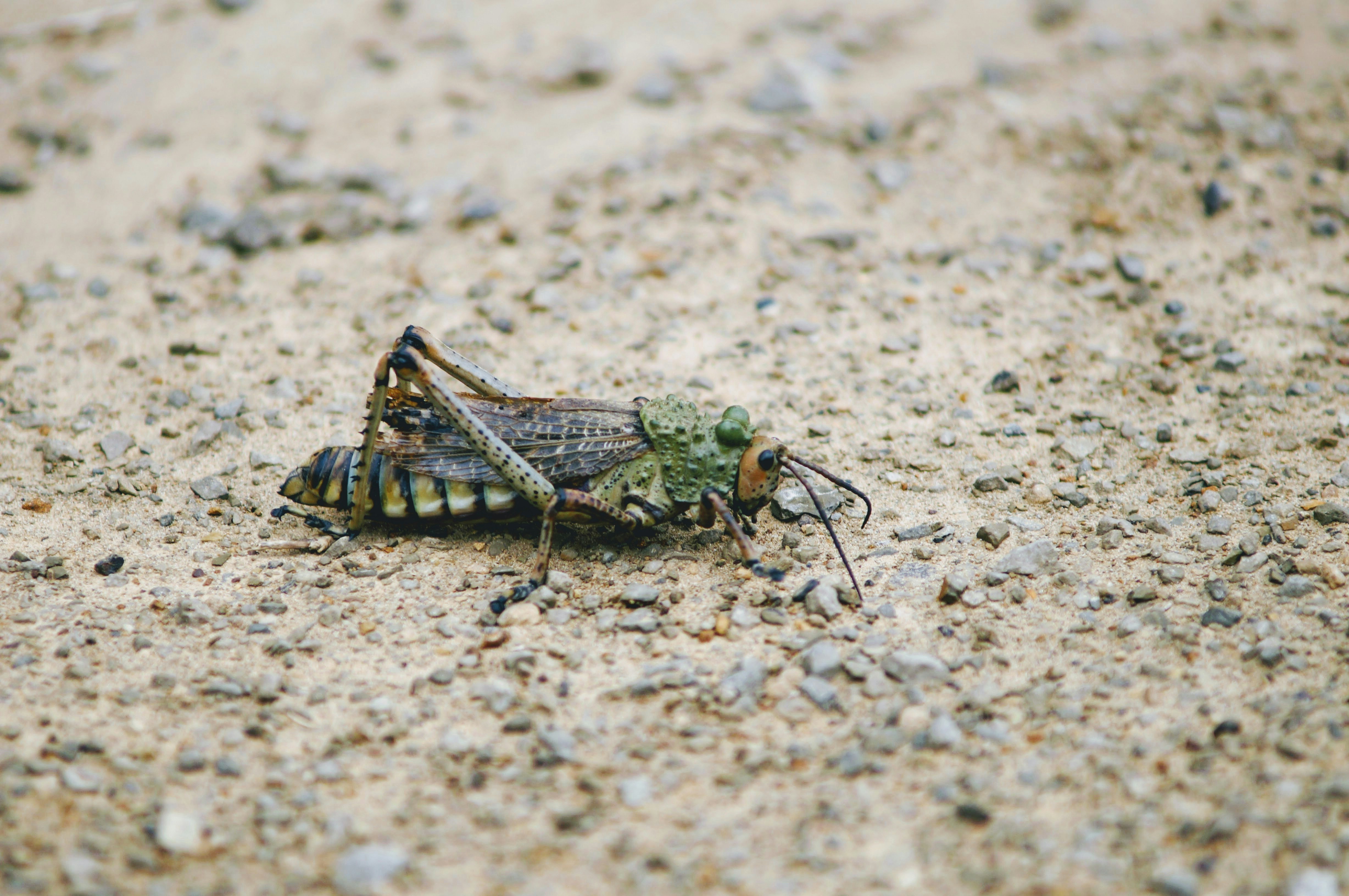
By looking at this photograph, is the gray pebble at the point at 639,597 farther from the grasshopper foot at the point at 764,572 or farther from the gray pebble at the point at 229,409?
the gray pebble at the point at 229,409

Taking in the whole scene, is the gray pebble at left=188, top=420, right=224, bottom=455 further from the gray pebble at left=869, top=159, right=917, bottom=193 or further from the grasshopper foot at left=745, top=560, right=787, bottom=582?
the gray pebble at left=869, top=159, right=917, bottom=193

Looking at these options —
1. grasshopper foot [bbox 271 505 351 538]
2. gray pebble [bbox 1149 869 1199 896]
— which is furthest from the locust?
gray pebble [bbox 1149 869 1199 896]

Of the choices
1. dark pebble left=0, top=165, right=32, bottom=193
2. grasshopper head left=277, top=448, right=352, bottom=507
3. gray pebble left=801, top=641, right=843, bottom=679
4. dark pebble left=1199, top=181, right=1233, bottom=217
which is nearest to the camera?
gray pebble left=801, top=641, right=843, bottom=679

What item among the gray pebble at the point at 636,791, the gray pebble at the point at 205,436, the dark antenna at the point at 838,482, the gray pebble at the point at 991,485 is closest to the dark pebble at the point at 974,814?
the gray pebble at the point at 636,791

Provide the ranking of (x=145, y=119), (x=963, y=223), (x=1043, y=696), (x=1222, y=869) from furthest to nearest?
(x=145, y=119), (x=963, y=223), (x=1043, y=696), (x=1222, y=869)

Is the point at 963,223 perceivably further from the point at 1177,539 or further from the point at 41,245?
the point at 41,245

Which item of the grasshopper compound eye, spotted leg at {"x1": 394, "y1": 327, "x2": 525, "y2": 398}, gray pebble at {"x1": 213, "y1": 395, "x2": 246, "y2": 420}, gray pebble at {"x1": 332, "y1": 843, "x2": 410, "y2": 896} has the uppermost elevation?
Answer: spotted leg at {"x1": 394, "y1": 327, "x2": 525, "y2": 398}

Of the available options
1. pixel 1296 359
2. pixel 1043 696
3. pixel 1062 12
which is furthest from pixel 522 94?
pixel 1043 696
